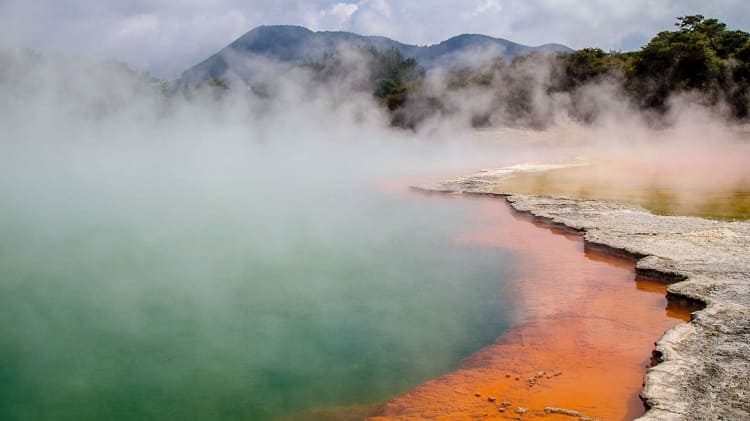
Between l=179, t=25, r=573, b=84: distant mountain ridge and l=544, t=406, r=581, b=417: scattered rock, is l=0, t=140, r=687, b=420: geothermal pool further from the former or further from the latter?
l=179, t=25, r=573, b=84: distant mountain ridge

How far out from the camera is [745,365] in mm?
2629

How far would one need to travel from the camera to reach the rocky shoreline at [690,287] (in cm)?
242

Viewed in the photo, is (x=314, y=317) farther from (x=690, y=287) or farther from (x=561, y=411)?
(x=690, y=287)

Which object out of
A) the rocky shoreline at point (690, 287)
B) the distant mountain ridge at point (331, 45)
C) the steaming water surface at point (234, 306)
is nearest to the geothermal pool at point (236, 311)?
the steaming water surface at point (234, 306)

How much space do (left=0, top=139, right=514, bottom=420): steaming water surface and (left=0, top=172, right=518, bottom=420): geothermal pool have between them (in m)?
0.01

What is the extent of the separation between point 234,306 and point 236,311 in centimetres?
11

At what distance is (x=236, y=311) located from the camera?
166 inches

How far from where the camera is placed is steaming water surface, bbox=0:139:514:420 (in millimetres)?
3146

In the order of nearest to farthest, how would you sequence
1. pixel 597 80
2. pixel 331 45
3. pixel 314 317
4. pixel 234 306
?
1. pixel 314 317
2. pixel 234 306
3. pixel 597 80
4. pixel 331 45

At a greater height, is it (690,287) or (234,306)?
(690,287)

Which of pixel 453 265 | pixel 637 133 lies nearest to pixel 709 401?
pixel 453 265

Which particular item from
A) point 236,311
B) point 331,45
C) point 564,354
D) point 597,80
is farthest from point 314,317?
point 331,45

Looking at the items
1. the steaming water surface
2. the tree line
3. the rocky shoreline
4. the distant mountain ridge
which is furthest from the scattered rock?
the distant mountain ridge

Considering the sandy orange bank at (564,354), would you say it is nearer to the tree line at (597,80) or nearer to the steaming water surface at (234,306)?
the steaming water surface at (234,306)
